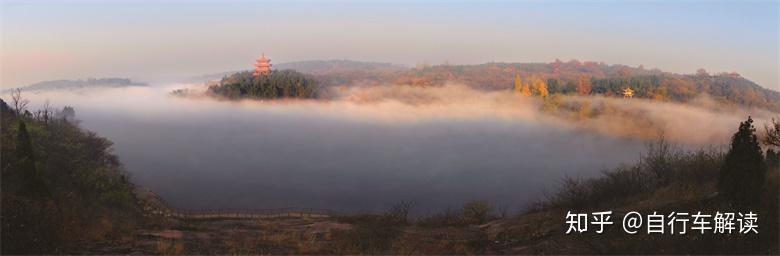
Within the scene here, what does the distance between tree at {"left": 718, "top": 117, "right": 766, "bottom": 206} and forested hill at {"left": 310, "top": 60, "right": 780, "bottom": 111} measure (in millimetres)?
107739

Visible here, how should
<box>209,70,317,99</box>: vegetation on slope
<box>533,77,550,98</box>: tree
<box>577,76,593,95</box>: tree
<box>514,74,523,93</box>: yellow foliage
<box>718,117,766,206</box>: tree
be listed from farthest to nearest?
<box>514,74,523,93</box>: yellow foliage → <box>533,77,550,98</box>: tree → <box>577,76,593,95</box>: tree → <box>209,70,317,99</box>: vegetation on slope → <box>718,117,766,206</box>: tree

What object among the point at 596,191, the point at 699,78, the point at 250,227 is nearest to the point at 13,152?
the point at 250,227

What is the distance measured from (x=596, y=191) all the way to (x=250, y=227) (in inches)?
796

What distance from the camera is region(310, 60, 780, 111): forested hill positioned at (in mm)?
117688

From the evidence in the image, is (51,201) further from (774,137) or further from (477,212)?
(774,137)

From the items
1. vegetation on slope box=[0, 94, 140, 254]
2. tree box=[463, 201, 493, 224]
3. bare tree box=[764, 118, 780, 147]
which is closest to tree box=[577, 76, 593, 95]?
tree box=[463, 201, 493, 224]

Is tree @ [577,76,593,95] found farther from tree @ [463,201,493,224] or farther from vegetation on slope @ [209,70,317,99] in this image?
tree @ [463,201,493,224]

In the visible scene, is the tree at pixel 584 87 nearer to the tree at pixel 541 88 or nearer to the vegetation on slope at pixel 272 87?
the tree at pixel 541 88

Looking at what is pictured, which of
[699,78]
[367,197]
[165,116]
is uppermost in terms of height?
[699,78]

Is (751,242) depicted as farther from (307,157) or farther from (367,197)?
(307,157)

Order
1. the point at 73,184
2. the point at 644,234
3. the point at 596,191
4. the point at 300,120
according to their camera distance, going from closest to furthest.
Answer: the point at 644,234 < the point at 596,191 < the point at 73,184 < the point at 300,120

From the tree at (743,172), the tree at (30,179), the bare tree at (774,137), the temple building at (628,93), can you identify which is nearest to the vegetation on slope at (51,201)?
the tree at (30,179)

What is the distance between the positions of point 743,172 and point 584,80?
116m

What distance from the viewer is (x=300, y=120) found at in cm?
13088
